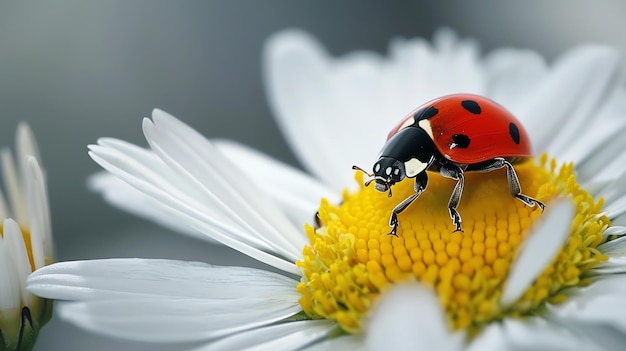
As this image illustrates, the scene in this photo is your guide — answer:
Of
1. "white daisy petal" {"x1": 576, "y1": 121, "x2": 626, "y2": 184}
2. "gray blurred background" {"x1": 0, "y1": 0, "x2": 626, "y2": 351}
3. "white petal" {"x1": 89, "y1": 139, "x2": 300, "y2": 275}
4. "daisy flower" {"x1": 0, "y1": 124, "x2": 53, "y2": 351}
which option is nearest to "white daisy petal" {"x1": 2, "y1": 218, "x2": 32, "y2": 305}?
"daisy flower" {"x1": 0, "y1": 124, "x2": 53, "y2": 351}

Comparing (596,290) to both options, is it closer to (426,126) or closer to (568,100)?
(426,126)

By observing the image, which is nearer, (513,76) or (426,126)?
(426,126)

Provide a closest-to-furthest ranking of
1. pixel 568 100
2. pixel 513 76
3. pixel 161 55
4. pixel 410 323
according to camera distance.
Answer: pixel 410 323 → pixel 568 100 → pixel 513 76 → pixel 161 55

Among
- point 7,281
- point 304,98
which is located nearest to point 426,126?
point 7,281

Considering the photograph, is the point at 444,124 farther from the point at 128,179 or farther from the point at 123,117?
the point at 123,117

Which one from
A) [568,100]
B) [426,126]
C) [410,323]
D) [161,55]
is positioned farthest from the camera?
[161,55]

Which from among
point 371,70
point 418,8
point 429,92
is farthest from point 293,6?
point 429,92

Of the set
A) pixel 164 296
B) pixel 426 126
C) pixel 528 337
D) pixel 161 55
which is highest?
pixel 161 55
